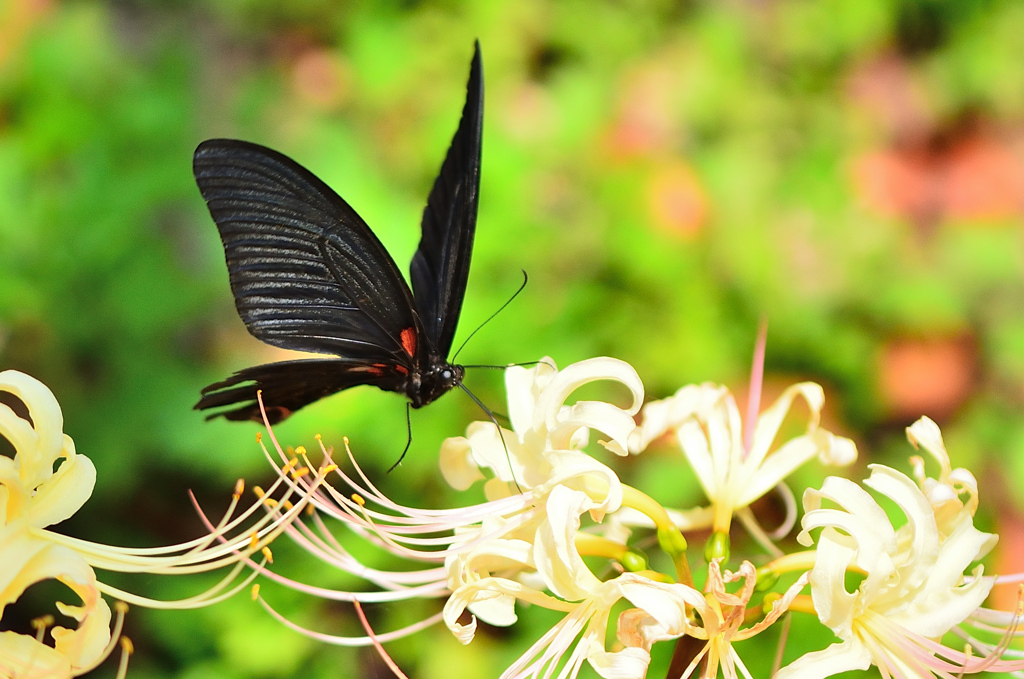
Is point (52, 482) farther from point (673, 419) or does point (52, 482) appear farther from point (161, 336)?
point (161, 336)

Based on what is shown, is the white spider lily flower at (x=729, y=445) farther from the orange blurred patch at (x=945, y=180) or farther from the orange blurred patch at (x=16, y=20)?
the orange blurred patch at (x=16, y=20)

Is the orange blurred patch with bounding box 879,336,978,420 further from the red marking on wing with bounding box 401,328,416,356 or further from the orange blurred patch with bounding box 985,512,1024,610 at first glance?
the red marking on wing with bounding box 401,328,416,356

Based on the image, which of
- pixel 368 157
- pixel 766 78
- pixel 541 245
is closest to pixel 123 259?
pixel 368 157

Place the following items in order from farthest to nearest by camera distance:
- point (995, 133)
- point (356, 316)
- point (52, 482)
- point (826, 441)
Answer: 1. point (995, 133)
2. point (356, 316)
3. point (826, 441)
4. point (52, 482)

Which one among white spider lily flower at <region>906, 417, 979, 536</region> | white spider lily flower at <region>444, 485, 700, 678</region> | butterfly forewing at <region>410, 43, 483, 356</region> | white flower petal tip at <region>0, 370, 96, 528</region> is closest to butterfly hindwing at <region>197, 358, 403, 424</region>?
butterfly forewing at <region>410, 43, 483, 356</region>

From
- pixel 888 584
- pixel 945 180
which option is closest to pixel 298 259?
pixel 888 584

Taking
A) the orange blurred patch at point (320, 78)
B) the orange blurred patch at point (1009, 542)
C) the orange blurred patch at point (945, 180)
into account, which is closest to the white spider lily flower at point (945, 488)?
the orange blurred patch at point (1009, 542)
